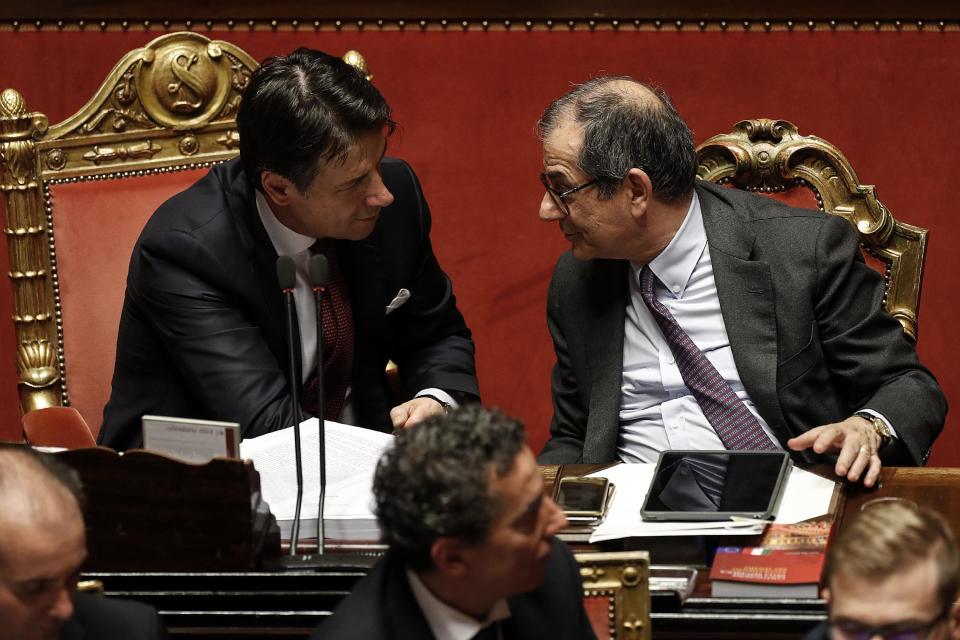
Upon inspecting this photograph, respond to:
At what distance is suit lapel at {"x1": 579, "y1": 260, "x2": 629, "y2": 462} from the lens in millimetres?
2543

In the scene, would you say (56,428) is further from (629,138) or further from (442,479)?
(442,479)

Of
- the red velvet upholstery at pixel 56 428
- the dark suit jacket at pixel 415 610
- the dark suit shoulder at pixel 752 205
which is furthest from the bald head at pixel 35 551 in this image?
the dark suit shoulder at pixel 752 205

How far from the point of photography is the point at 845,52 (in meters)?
3.53

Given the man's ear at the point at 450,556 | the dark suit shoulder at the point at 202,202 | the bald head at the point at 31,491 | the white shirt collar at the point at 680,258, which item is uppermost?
the dark suit shoulder at the point at 202,202

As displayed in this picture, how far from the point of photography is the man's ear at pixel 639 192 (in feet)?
8.18

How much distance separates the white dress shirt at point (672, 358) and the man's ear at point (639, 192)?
0.33ft

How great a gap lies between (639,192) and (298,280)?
67 centimetres

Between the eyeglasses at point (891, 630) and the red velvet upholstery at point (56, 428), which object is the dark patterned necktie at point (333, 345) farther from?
the eyeglasses at point (891, 630)

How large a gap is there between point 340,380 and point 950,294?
181 cm

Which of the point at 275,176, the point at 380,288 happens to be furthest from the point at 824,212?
the point at 275,176

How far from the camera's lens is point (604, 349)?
2602 mm

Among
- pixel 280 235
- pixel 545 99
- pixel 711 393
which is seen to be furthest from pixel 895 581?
pixel 545 99

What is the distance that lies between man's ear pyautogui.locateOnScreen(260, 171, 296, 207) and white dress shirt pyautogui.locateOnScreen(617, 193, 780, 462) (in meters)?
0.68

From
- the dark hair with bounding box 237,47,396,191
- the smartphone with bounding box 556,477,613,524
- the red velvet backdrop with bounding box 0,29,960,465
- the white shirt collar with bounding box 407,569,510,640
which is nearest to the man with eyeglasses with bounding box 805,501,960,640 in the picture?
the white shirt collar with bounding box 407,569,510,640
